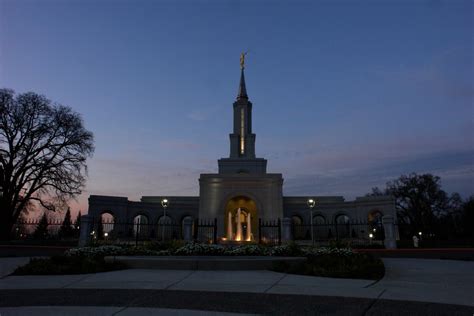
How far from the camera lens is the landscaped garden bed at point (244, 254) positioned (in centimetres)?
1005

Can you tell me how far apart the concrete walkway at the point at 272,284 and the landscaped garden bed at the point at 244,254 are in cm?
45

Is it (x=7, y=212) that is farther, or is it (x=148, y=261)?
(x=7, y=212)

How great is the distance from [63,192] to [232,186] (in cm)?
2194

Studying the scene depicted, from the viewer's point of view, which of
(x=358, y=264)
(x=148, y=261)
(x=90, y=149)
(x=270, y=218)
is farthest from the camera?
(x=270, y=218)

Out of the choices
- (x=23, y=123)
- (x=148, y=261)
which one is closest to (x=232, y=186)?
(x=23, y=123)

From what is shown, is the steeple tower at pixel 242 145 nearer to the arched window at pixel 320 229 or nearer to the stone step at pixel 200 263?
the arched window at pixel 320 229

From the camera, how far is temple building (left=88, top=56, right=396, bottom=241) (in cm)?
4759

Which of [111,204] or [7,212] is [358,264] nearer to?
[7,212]

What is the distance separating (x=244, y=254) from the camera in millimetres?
14336

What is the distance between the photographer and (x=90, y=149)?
115 feet

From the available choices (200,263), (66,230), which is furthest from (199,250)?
(66,230)

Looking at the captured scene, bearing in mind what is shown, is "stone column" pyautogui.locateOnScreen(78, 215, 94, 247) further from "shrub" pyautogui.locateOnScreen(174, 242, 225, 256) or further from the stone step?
the stone step

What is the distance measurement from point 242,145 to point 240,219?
497 inches

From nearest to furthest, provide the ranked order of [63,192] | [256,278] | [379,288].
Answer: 1. [379,288]
2. [256,278]
3. [63,192]
